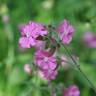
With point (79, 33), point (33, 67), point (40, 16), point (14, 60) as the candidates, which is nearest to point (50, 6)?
point (40, 16)

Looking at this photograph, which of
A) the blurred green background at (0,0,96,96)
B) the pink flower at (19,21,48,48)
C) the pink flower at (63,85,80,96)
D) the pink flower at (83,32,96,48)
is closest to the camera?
the pink flower at (19,21,48,48)

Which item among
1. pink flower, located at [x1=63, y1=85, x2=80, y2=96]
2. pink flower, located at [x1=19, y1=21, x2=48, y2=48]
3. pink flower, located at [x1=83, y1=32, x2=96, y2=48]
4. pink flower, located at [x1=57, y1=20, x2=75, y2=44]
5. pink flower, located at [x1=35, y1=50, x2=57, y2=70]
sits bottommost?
pink flower, located at [x1=63, y1=85, x2=80, y2=96]

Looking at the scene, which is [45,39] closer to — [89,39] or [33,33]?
[33,33]

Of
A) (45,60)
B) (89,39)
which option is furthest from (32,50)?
(45,60)

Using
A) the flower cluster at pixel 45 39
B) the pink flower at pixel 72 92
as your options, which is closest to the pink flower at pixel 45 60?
the flower cluster at pixel 45 39

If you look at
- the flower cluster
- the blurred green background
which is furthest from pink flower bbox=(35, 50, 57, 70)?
the blurred green background

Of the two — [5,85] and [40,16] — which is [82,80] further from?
[40,16]

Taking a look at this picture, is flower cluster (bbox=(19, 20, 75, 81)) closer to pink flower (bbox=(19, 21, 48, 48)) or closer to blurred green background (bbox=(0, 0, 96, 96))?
pink flower (bbox=(19, 21, 48, 48))

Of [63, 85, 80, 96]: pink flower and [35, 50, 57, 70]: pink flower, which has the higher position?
A: [35, 50, 57, 70]: pink flower
